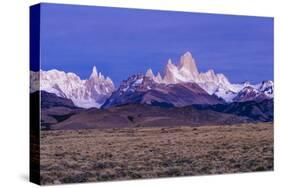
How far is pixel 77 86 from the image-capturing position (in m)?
13.7

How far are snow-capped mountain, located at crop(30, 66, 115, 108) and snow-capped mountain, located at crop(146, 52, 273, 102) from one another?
2.90 feet

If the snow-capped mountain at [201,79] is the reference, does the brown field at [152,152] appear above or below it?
below

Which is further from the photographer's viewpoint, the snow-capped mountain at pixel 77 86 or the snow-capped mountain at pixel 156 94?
the snow-capped mountain at pixel 156 94

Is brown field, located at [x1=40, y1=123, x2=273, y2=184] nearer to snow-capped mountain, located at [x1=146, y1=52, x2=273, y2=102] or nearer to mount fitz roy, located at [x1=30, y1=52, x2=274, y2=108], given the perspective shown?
mount fitz roy, located at [x1=30, y1=52, x2=274, y2=108]

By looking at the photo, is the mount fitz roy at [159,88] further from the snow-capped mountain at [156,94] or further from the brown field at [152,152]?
the brown field at [152,152]

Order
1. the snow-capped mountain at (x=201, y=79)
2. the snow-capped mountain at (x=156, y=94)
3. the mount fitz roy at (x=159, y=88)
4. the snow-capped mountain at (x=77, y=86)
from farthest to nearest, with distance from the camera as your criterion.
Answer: the snow-capped mountain at (x=201, y=79), the snow-capped mountain at (x=156, y=94), the mount fitz roy at (x=159, y=88), the snow-capped mountain at (x=77, y=86)

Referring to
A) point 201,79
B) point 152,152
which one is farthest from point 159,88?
point 152,152

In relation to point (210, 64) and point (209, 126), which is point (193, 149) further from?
point (210, 64)

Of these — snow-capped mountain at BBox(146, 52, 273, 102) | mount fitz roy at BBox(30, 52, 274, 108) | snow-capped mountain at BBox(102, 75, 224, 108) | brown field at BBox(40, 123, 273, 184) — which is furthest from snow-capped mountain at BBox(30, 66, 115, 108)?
snow-capped mountain at BBox(146, 52, 273, 102)

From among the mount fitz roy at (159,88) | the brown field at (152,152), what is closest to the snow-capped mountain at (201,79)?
the mount fitz roy at (159,88)

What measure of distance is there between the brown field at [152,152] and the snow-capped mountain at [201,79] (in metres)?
0.64

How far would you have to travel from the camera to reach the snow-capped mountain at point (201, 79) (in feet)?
47.7

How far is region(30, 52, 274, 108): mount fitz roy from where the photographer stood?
13.6 meters

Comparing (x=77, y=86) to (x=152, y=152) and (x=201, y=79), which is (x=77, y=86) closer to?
(x=152, y=152)
